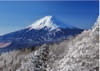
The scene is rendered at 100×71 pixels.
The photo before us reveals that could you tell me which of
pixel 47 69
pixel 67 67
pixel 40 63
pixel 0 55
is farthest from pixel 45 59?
pixel 0 55

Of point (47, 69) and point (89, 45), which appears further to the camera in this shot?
point (47, 69)

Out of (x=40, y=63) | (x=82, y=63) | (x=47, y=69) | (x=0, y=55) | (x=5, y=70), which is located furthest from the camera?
(x=0, y=55)

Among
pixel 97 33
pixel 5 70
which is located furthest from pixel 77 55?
pixel 5 70

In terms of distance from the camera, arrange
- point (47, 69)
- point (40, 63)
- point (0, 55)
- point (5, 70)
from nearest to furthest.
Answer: point (47, 69) < point (40, 63) < point (5, 70) < point (0, 55)

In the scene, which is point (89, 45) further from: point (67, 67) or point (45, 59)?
point (45, 59)

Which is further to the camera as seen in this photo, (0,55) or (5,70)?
(0,55)

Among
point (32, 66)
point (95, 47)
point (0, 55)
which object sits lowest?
point (0, 55)

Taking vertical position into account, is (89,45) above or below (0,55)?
above

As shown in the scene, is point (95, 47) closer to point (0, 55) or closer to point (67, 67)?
point (67, 67)

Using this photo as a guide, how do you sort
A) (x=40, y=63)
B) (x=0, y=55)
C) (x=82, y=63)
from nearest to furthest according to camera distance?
(x=82, y=63) → (x=40, y=63) → (x=0, y=55)
